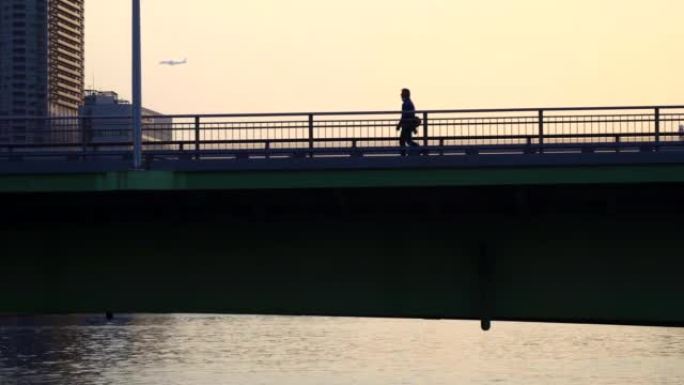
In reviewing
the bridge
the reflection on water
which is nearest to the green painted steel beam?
the bridge

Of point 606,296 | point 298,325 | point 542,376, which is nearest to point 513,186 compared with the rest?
point 606,296

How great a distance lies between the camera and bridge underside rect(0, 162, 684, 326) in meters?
28.3

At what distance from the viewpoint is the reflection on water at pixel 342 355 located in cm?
10256

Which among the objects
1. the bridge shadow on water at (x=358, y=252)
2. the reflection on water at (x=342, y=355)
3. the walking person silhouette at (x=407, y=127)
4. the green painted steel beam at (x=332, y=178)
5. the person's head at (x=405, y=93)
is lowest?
the reflection on water at (x=342, y=355)

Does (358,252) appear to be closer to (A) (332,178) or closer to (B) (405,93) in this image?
(A) (332,178)

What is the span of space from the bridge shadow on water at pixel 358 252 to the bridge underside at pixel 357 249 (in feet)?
0.08

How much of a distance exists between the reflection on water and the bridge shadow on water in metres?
67.7

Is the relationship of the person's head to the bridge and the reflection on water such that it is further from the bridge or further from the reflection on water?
the reflection on water

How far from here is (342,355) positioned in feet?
407

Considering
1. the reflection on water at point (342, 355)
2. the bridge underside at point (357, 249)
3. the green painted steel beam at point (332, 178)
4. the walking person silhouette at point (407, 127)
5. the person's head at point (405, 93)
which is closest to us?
the green painted steel beam at point (332, 178)

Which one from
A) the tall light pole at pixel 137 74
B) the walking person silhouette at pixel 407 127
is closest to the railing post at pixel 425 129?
the walking person silhouette at pixel 407 127

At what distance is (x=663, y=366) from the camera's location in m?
112

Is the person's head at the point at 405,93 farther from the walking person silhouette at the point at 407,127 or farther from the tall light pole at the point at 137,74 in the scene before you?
the tall light pole at the point at 137,74

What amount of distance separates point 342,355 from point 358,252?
9611 centimetres
